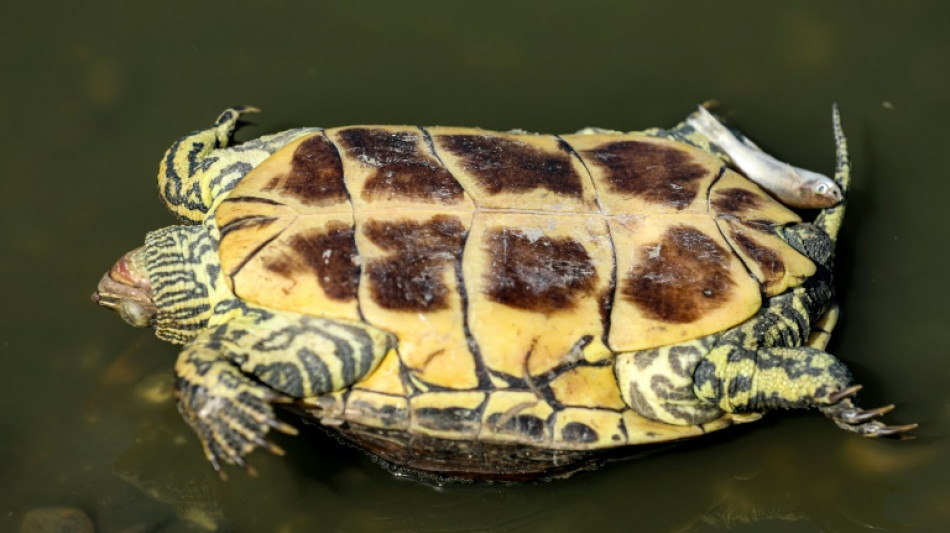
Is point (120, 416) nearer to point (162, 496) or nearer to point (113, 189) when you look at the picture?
point (162, 496)

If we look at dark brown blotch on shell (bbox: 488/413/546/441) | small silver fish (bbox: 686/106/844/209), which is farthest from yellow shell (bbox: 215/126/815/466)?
small silver fish (bbox: 686/106/844/209)

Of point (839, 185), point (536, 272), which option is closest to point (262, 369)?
point (536, 272)

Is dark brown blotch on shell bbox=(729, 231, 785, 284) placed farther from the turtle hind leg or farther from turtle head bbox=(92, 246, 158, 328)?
turtle head bbox=(92, 246, 158, 328)

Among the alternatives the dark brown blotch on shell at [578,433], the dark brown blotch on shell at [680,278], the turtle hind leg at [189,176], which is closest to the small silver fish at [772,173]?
the dark brown blotch on shell at [680,278]

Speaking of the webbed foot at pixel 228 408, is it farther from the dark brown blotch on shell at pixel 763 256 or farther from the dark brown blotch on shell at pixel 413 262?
the dark brown blotch on shell at pixel 763 256

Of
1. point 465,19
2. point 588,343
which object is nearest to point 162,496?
point 588,343

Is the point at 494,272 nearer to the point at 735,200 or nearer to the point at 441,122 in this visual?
the point at 735,200

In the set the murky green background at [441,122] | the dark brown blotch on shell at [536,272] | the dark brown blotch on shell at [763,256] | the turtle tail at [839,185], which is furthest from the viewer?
the turtle tail at [839,185]
